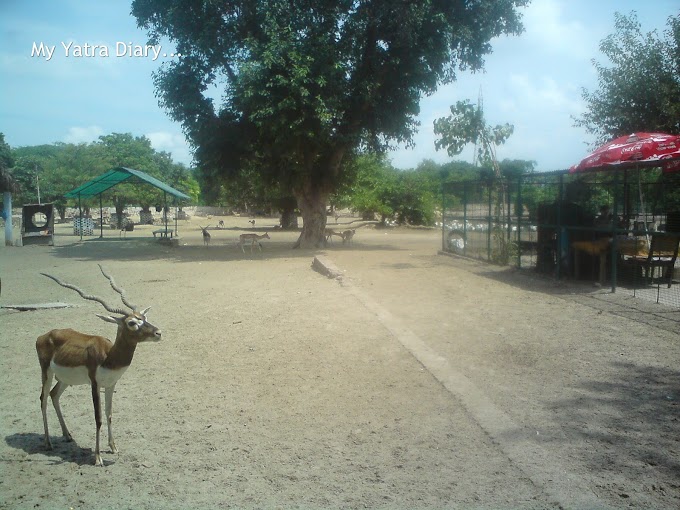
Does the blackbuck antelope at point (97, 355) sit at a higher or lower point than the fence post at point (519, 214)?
lower

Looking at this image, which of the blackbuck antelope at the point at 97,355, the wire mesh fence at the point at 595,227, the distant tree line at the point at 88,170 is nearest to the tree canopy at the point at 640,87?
the wire mesh fence at the point at 595,227

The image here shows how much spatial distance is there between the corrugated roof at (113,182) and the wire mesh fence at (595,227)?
58.1ft

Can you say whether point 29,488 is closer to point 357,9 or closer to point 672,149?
point 672,149

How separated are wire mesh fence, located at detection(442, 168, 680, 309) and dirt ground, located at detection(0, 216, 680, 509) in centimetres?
127

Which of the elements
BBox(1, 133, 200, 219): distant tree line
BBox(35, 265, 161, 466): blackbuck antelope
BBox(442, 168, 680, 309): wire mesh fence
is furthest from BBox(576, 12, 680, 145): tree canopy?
BBox(1, 133, 200, 219): distant tree line

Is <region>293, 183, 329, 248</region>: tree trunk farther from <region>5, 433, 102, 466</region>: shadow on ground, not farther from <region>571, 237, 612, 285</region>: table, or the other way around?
<region>5, 433, 102, 466</region>: shadow on ground

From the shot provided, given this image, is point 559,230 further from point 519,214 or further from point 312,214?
point 312,214

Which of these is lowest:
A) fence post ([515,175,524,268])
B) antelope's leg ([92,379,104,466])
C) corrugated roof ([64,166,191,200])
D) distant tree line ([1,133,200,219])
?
antelope's leg ([92,379,104,466])

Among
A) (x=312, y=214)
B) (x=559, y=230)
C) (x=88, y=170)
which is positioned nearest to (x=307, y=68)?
(x=312, y=214)

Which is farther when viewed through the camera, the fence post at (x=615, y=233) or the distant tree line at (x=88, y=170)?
the distant tree line at (x=88, y=170)

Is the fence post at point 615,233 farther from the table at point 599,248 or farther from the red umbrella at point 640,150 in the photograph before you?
the table at point 599,248

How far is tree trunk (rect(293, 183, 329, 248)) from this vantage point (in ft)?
87.9

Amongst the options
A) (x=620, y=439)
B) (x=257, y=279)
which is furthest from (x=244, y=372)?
(x=257, y=279)

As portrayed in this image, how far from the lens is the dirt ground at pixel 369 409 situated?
13.8 ft
